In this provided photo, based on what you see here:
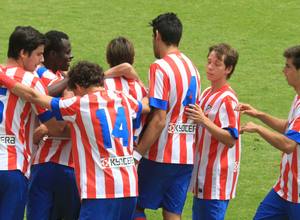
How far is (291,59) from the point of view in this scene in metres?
8.62

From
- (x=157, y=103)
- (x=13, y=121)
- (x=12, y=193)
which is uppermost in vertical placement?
(x=157, y=103)

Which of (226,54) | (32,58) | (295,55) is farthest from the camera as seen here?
(226,54)

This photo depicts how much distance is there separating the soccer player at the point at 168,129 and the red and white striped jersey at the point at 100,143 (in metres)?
0.74

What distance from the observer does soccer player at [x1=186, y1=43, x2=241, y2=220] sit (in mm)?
8805

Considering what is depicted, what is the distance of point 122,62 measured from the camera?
8.69 meters

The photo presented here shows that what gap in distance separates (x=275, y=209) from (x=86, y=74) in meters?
2.20

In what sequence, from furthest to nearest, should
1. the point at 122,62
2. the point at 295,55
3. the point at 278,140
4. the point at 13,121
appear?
the point at 122,62, the point at 295,55, the point at 278,140, the point at 13,121

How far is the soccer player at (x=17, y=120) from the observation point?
8.11 meters

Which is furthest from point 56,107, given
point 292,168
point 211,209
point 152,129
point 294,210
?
point 294,210

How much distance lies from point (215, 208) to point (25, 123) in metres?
1.97

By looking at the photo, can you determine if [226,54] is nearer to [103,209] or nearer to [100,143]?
[100,143]

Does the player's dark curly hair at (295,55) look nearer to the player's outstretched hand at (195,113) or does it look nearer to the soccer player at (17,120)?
the player's outstretched hand at (195,113)

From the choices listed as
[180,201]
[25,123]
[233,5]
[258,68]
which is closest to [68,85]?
[25,123]

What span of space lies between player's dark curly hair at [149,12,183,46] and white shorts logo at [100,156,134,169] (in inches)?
54.4
